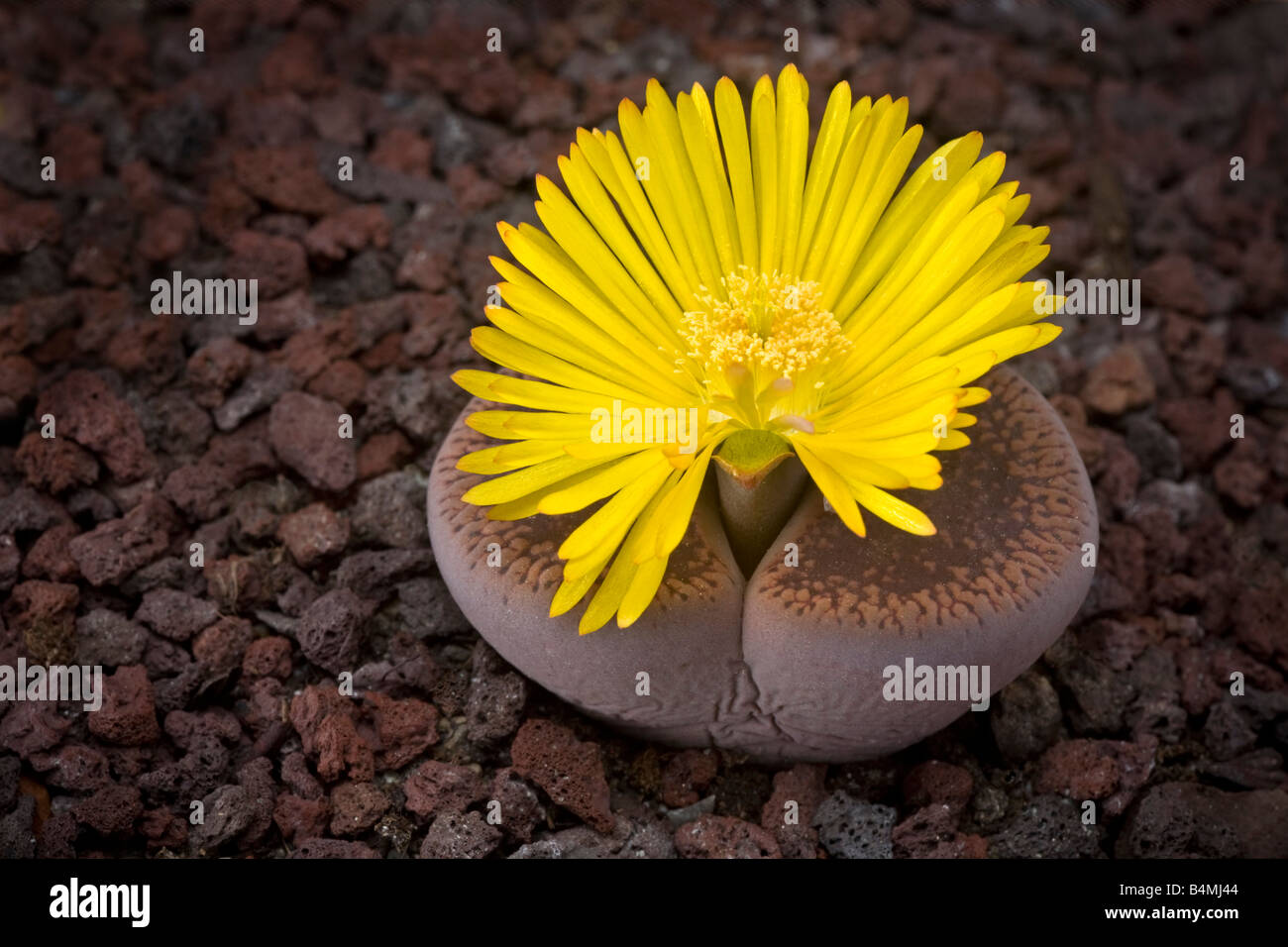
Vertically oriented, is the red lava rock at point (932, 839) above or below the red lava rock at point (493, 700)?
below

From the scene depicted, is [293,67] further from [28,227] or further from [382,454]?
[382,454]

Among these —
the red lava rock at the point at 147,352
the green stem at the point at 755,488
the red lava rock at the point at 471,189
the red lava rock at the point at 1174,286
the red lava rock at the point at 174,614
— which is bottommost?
A: the red lava rock at the point at 174,614

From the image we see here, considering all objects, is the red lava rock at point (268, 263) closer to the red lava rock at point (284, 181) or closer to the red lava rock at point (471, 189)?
the red lava rock at point (284, 181)

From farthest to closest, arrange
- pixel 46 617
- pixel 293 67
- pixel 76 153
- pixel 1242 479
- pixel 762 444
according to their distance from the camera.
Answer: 1. pixel 293 67
2. pixel 76 153
3. pixel 1242 479
4. pixel 46 617
5. pixel 762 444

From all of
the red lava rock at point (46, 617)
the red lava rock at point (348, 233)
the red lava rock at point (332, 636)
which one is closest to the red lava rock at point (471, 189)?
the red lava rock at point (348, 233)

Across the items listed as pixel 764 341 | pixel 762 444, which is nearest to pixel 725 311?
pixel 764 341

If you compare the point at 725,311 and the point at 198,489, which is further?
the point at 198,489

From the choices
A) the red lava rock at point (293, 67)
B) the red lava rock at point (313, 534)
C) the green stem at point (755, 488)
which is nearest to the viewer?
the green stem at point (755, 488)
